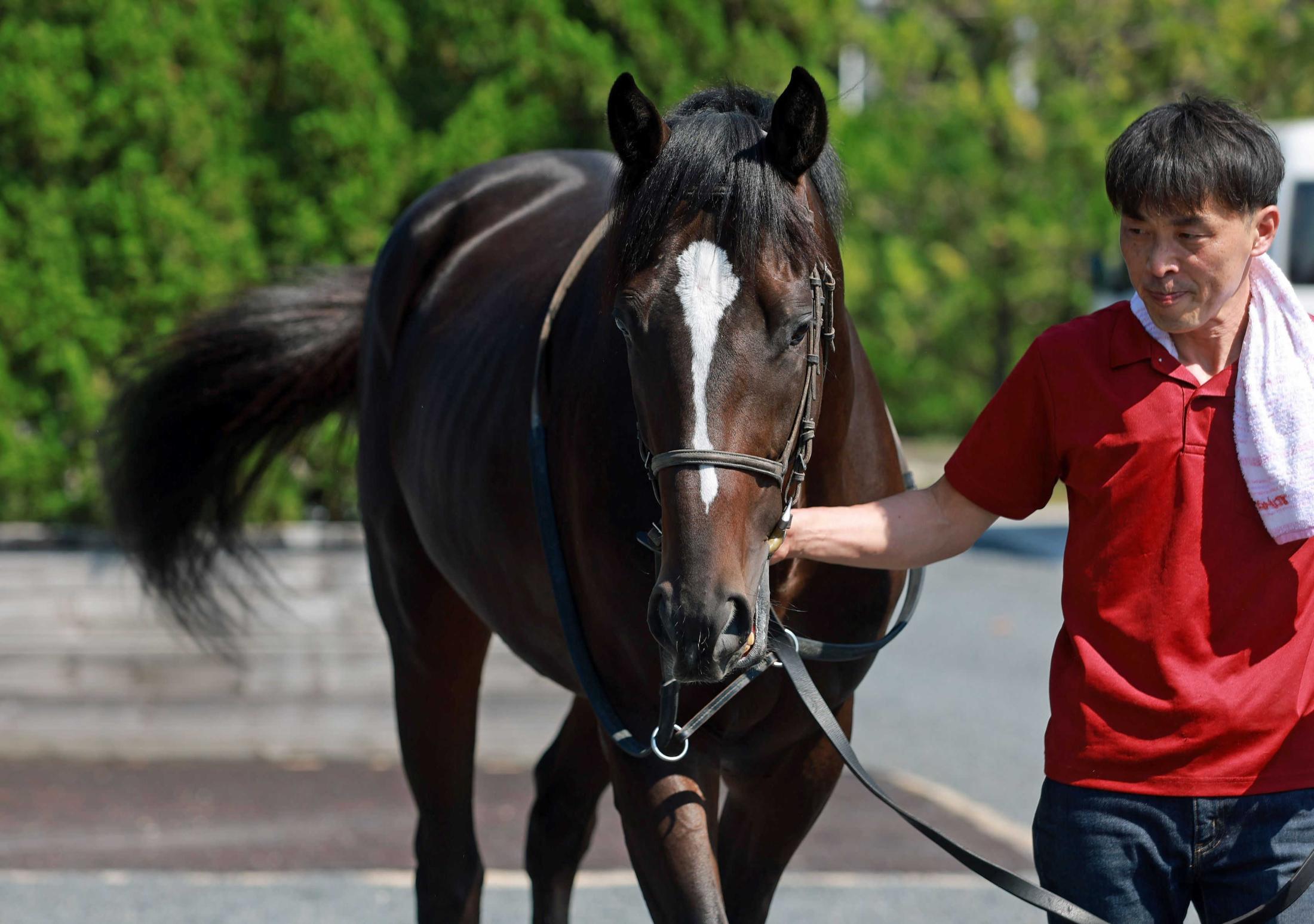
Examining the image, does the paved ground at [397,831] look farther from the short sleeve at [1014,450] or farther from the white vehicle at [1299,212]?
the white vehicle at [1299,212]

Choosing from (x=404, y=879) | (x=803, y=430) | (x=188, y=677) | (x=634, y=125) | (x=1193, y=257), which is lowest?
(x=188, y=677)

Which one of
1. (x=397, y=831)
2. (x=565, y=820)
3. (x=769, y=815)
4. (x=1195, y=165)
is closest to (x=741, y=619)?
(x=1195, y=165)

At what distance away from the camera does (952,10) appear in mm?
16844

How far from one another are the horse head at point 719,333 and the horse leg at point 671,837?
0.45m

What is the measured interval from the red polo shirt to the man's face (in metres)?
0.09

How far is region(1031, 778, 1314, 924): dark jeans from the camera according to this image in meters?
2.02

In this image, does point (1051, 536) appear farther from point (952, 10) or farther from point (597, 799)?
point (597, 799)

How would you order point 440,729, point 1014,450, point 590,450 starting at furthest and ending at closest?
point 440,729 < point 590,450 < point 1014,450

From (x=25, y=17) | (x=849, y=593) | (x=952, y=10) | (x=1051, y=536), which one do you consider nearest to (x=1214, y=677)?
(x=849, y=593)

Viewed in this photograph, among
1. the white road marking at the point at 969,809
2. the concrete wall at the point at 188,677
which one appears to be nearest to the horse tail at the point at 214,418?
the concrete wall at the point at 188,677

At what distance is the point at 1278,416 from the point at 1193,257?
0.78 feet

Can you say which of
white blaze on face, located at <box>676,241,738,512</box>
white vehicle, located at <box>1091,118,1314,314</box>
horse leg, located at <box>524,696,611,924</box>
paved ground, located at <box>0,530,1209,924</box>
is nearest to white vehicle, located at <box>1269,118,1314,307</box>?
white vehicle, located at <box>1091,118,1314,314</box>

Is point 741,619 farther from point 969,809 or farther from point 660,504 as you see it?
point 969,809

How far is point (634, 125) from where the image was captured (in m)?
2.20
